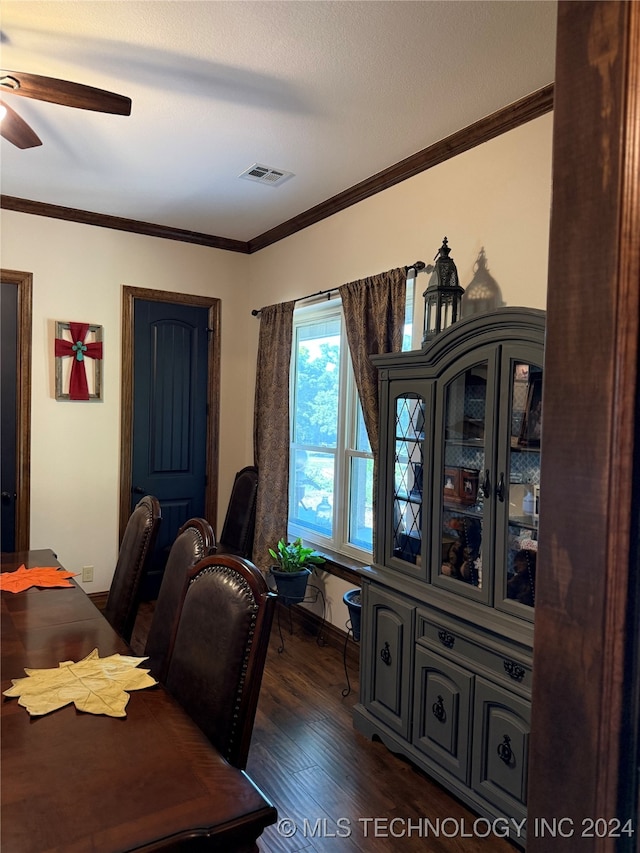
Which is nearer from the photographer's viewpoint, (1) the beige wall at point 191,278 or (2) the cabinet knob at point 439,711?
(2) the cabinet knob at point 439,711

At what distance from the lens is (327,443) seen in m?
3.99

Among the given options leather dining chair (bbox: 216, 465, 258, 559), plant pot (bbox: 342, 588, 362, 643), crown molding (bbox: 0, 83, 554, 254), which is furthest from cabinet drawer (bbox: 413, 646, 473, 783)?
crown molding (bbox: 0, 83, 554, 254)

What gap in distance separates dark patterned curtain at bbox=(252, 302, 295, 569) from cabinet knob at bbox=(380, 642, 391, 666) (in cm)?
162

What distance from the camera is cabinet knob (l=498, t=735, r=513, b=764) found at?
197 cm

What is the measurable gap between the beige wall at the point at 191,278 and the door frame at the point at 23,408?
0.15ft

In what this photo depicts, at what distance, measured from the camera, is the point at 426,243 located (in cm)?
305

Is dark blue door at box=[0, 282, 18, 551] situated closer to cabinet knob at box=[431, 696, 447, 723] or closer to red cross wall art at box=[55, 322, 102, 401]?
red cross wall art at box=[55, 322, 102, 401]

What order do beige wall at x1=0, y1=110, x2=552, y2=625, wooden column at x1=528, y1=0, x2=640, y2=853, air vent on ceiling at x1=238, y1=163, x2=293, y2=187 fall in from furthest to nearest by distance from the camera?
air vent on ceiling at x1=238, y1=163, x2=293, y2=187
beige wall at x1=0, y1=110, x2=552, y2=625
wooden column at x1=528, y1=0, x2=640, y2=853

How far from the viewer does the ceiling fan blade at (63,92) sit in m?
1.89

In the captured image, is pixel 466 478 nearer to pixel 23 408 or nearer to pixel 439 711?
pixel 439 711

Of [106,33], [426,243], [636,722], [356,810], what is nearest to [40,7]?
[106,33]

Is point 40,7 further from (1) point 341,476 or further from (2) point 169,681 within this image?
(1) point 341,476

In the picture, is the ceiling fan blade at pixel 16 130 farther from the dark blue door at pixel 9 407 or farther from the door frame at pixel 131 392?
the door frame at pixel 131 392

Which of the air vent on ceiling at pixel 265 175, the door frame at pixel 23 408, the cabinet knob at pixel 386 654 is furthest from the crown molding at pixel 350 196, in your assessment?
the cabinet knob at pixel 386 654
